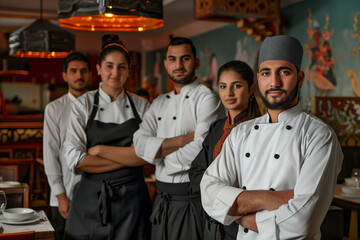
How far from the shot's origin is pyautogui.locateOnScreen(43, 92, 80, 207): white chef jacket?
3.17m

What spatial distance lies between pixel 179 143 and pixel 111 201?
2.00 feet

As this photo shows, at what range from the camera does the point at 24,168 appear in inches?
183

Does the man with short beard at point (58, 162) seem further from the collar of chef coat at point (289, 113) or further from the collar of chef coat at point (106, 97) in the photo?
the collar of chef coat at point (289, 113)

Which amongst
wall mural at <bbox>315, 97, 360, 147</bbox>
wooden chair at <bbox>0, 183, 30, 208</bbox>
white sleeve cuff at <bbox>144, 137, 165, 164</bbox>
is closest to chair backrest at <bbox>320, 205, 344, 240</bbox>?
white sleeve cuff at <bbox>144, 137, 165, 164</bbox>

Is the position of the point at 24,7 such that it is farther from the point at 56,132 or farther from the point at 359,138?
the point at 359,138

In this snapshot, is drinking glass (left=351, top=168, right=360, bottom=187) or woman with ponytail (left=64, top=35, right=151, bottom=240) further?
drinking glass (left=351, top=168, right=360, bottom=187)

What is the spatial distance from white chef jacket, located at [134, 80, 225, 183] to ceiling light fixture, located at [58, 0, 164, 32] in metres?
0.46

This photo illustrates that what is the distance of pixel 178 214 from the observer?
2.48 m

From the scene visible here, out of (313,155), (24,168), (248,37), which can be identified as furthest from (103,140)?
(248,37)

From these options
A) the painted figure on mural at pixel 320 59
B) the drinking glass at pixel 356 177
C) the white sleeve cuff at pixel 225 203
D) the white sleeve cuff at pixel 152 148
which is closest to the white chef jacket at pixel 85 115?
the white sleeve cuff at pixel 152 148

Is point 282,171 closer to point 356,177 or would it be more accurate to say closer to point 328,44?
point 356,177

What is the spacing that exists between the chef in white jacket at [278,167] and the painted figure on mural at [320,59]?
366 centimetres

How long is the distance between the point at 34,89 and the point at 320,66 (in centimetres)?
765

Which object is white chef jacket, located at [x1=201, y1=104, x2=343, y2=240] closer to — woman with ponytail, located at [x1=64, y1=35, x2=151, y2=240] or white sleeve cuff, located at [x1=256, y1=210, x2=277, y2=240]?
white sleeve cuff, located at [x1=256, y1=210, x2=277, y2=240]
